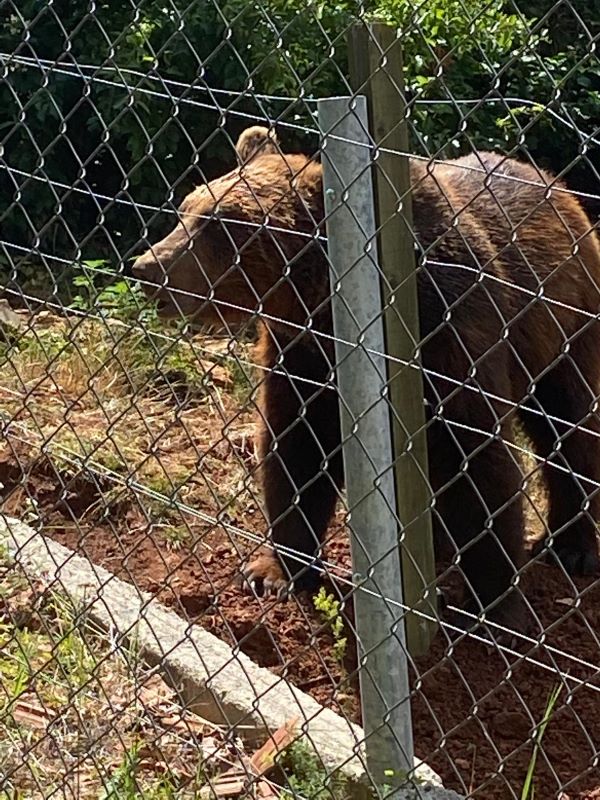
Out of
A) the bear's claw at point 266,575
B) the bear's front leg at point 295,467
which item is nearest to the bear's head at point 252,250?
the bear's front leg at point 295,467

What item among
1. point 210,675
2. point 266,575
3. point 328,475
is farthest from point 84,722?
point 266,575

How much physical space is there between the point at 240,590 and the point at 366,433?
189cm

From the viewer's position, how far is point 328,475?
9.02 ft

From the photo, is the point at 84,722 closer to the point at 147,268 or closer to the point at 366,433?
the point at 366,433

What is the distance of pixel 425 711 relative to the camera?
365cm

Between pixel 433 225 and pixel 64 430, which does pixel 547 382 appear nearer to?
pixel 433 225

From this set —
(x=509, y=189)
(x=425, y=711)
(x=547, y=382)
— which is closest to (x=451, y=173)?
(x=509, y=189)

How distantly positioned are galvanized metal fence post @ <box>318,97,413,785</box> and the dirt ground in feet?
0.31

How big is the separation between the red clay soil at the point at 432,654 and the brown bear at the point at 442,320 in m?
0.20

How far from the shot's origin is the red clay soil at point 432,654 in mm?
3318

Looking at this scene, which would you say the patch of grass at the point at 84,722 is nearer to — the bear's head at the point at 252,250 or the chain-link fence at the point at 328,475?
the chain-link fence at the point at 328,475

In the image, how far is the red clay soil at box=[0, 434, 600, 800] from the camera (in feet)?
10.9

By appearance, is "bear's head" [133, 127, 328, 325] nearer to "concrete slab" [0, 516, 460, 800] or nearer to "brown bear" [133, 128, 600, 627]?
"brown bear" [133, 128, 600, 627]

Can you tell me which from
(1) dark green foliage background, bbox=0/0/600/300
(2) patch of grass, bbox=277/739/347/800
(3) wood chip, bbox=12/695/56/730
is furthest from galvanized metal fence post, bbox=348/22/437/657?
(1) dark green foliage background, bbox=0/0/600/300
